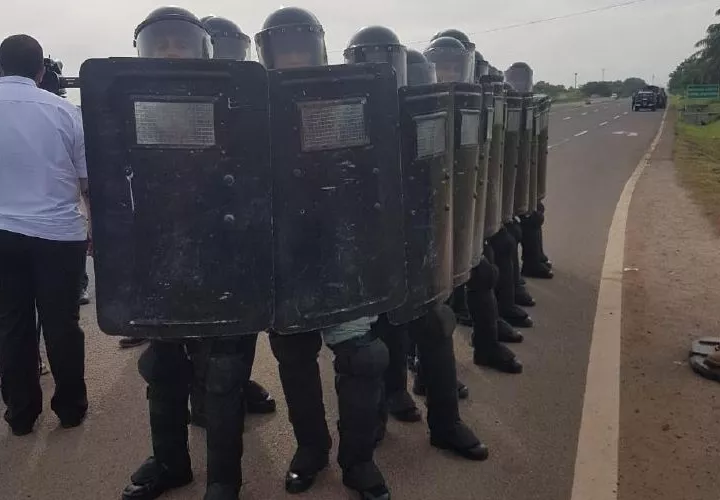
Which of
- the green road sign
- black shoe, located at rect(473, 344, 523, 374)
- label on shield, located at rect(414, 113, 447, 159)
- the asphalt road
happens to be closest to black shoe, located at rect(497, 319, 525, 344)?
the asphalt road

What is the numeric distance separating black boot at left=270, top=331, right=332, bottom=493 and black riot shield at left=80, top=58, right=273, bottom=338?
0.50m

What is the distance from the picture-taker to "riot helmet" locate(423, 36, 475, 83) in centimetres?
411

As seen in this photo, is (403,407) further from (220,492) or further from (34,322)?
(34,322)

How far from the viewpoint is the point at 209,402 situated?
2.74 m

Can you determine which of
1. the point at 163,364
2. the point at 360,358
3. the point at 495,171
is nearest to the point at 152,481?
the point at 163,364

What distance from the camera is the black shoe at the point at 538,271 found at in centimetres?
657

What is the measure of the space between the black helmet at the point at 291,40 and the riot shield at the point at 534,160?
3.22m

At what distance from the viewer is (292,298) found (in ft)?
8.25

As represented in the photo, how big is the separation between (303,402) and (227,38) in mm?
2152

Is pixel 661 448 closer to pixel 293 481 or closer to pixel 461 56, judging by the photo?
pixel 293 481

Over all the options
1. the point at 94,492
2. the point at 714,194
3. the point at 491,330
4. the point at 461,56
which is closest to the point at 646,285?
the point at 491,330

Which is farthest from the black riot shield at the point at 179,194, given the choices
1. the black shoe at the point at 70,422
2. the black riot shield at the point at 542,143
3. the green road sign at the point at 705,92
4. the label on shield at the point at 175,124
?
the green road sign at the point at 705,92

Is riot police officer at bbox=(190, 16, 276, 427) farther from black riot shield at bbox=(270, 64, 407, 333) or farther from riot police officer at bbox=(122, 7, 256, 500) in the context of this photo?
black riot shield at bbox=(270, 64, 407, 333)

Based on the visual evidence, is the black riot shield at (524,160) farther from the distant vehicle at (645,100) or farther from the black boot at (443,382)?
the distant vehicle at (645,100)
